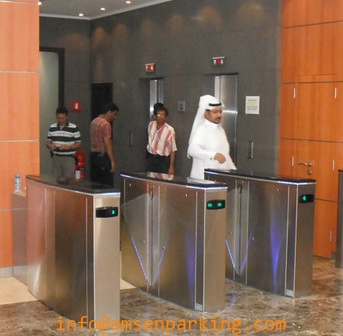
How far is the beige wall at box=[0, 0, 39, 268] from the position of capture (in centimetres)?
694

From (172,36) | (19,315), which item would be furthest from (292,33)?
(19,315)

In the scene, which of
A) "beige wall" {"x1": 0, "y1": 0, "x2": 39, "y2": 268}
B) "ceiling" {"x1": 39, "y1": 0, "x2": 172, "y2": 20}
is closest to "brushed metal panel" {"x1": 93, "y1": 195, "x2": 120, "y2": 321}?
"beige wall" {"x1": 0, "y1": 0, "x2": 39, "y2": 268}

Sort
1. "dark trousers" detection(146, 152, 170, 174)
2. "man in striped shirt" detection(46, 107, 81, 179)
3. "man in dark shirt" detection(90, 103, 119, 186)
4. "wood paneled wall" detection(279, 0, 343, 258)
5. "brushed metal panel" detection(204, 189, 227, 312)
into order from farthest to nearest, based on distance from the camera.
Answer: "dark trousers" detection(146, 152, 170, 174) < "man in dark shirt" detection(90, 103, 119, 186) < "man in striped shirt" detection(46, 107, 81, 179) < "wood paneled wall" detection(279, 0, 343, 258) < "brushed metal panel" detection(204, 189, 227, 312)

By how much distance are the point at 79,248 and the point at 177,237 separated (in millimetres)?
1075

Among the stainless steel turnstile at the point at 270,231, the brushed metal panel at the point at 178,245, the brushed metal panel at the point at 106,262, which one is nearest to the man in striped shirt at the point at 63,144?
the stainless steel turnstile at the point at 270,231

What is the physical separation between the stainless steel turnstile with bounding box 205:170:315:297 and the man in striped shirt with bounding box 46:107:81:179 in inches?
135

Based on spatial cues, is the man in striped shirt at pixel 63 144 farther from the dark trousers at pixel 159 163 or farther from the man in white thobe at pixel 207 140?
the man in white thobe at pixel 207 140

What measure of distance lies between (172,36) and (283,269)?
551 centimetres

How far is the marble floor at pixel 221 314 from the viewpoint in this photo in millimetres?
5469

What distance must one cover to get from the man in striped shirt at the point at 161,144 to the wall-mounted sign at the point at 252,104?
1379 millimetres

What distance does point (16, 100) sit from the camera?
7020 mm

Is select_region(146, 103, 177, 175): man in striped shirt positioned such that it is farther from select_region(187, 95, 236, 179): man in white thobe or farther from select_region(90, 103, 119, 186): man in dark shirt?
select_region(187, 95, 236, 179): man in white thobe

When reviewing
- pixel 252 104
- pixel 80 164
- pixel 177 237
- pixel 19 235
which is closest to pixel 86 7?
pixel 80 164

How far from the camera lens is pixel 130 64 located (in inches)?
483
